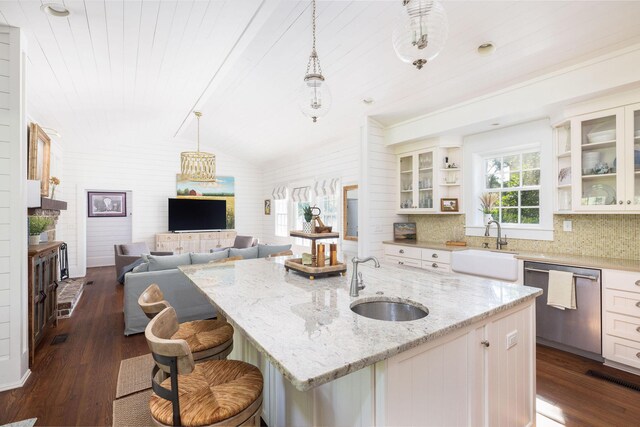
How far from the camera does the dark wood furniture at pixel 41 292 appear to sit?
9.70 ft

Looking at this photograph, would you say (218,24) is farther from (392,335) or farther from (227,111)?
(392,335)

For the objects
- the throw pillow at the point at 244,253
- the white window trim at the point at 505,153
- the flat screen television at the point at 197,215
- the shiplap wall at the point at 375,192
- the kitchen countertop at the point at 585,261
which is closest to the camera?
the kitchen countertop at the point at 585,261

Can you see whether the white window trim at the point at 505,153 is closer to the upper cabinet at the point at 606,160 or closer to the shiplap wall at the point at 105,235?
the upper cabinet at the point at 606,160

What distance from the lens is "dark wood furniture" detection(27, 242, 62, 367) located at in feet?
9.70

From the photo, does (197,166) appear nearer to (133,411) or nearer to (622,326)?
(133,411)

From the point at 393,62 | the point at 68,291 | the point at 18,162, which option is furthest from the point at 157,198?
the point at 393,62

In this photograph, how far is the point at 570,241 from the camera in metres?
3.46

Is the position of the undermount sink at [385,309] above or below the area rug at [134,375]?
above

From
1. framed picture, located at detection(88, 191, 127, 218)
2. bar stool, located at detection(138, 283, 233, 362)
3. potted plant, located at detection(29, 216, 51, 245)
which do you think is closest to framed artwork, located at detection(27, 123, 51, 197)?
potted plant, located at detection(29, 216, 51, 245)

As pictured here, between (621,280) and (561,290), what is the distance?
440 millimetres

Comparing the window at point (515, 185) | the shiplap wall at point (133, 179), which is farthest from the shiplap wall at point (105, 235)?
the window at point (515, 185)

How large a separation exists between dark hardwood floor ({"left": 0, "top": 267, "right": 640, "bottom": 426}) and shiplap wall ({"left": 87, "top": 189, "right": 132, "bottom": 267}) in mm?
4932

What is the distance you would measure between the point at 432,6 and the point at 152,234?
7.97 m

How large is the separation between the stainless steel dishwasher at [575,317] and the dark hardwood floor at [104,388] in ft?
0.42
